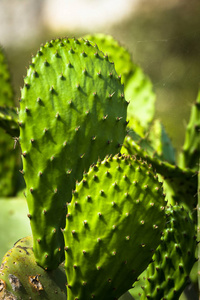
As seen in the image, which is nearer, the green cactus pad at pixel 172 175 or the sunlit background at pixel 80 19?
the green cactus pad at pixel 172 175

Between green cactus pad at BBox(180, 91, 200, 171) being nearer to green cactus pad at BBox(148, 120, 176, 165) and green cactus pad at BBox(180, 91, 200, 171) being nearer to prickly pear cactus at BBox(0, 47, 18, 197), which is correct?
green cactus pad at BBox(148, 120, 176, 165)

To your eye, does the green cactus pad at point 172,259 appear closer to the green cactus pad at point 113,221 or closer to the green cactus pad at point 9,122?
the green cactus pad at point 113,221

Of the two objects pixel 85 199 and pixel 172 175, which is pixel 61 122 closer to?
pixel 85 199

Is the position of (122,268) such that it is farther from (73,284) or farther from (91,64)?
(91,64)

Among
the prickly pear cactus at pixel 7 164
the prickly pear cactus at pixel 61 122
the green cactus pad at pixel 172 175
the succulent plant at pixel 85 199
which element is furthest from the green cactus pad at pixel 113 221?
the prickly pear cactus at pixel 7 164

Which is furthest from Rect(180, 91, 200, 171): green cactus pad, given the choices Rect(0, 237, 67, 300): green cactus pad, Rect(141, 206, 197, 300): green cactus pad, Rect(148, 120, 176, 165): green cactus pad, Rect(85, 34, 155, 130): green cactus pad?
Rect(0, 237, 67, 300): green cactus pad

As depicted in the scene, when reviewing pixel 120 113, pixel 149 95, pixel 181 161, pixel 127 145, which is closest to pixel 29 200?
pixel 120 113

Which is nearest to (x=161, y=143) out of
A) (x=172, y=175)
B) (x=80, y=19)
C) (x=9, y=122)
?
(x=172, y=175)
